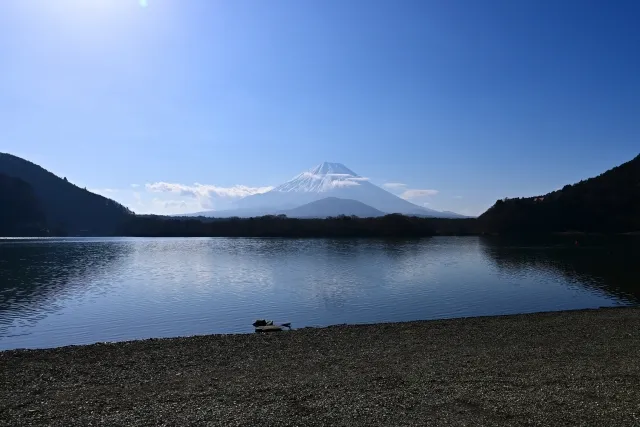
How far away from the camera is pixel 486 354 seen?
12.6m

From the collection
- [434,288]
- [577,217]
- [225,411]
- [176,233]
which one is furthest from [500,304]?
[176,233]

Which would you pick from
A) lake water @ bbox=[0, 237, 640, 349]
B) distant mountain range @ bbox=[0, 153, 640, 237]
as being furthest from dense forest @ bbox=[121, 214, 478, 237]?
lake water @ bbox=[0, 237, 640, 349]

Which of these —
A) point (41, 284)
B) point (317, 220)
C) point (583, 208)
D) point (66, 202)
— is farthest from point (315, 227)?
point (41, 284)

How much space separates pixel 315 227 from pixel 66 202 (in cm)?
9167

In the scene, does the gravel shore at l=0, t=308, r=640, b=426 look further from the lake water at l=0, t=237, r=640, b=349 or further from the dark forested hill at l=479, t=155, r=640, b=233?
the dark forested hill at l=479, t=155, r=640, b=233

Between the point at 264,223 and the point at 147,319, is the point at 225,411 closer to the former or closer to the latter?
the point at 147,319

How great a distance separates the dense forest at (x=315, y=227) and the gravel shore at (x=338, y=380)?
114 meters

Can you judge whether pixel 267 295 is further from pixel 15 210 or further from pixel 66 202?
pixel 66 202

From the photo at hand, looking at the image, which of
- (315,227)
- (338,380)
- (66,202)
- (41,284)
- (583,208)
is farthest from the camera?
(66,202)

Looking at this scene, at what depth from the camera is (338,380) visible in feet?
33.3

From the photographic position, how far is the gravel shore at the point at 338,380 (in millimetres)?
8031

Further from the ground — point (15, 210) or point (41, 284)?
point (15, 210)

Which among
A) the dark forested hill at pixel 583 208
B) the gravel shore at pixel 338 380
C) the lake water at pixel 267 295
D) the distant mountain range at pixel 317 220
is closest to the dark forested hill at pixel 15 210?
the distant mountain range at pixel 317 220

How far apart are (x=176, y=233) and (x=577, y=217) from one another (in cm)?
12115
